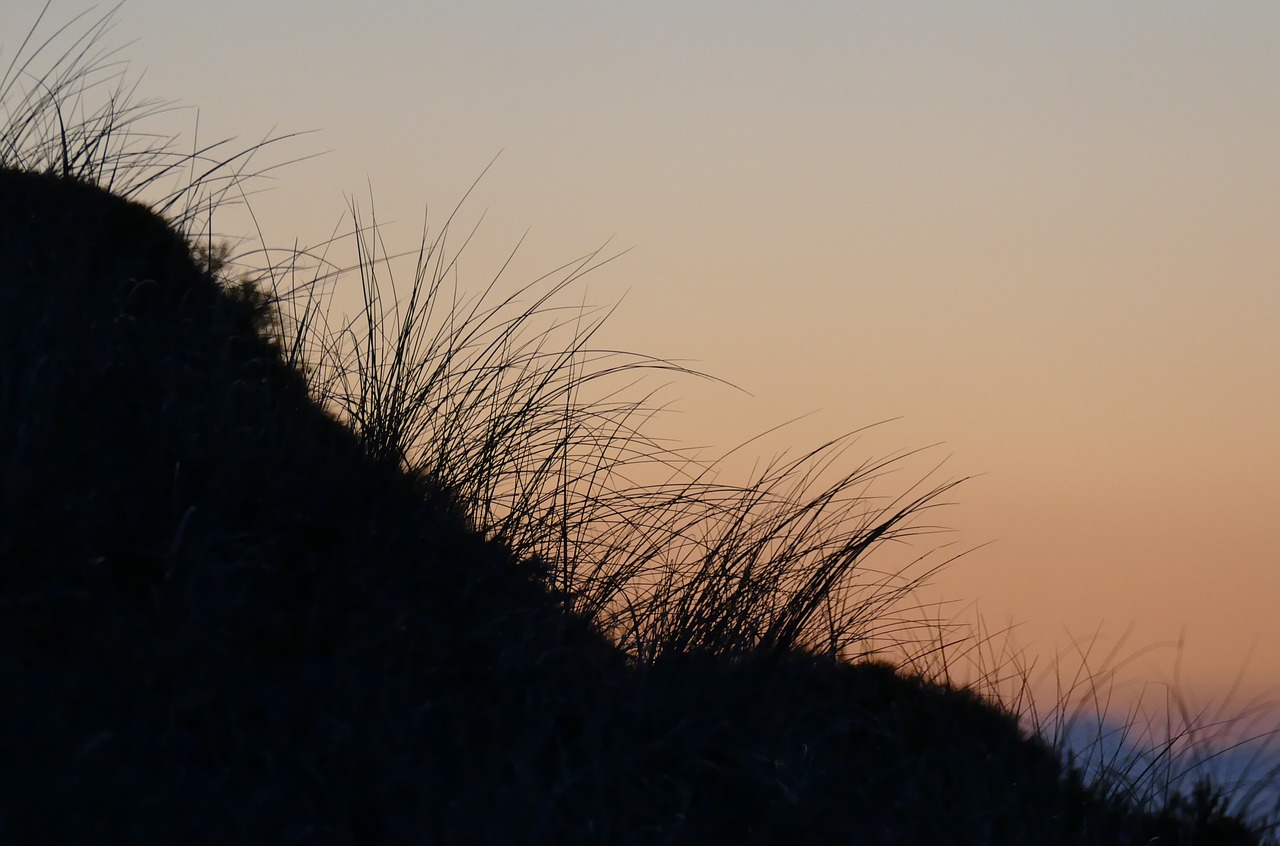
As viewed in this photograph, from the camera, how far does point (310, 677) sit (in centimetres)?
229

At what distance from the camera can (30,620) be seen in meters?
2.16

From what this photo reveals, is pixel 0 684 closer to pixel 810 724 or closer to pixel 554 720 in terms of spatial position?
pixel 554 720

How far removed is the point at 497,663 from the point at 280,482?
685 mm

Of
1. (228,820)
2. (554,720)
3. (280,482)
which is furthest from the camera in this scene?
(280,482)

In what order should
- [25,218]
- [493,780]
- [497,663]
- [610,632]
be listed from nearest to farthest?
[493,780]
[497,663]
[610,632]
[25,218]

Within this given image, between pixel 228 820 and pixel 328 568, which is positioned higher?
pixel 328 568

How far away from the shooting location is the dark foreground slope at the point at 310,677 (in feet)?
6.61

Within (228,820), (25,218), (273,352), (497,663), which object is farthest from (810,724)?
(25,218)

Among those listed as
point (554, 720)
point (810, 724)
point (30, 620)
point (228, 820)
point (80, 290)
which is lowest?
point (228, 820)

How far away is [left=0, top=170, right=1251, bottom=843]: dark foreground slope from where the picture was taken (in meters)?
2.01

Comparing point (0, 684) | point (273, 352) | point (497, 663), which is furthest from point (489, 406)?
point (0, 684)

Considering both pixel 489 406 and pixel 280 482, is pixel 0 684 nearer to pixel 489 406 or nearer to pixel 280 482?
pixel 280 482

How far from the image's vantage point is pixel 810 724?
275 centimetres

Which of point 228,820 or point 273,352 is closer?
point 228,820
